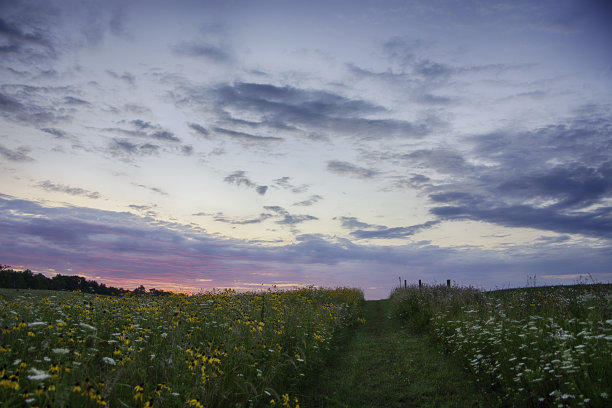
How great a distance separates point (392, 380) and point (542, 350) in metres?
3.89

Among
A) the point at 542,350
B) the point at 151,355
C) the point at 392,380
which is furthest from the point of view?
the point at 392,380

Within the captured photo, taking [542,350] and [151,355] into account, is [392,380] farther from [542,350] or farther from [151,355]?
[151,355]

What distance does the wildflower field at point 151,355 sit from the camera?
4668 mm

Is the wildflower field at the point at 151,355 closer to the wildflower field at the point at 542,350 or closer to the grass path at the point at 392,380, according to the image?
the grass path at the point at 392,380

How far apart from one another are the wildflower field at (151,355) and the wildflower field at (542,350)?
4348mm

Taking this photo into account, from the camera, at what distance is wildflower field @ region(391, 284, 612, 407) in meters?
6.41

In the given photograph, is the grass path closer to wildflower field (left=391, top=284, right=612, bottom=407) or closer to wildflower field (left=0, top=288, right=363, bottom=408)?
wildflower field (left=391, top=284, right=612, bottom=407)

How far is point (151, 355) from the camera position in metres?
6.72

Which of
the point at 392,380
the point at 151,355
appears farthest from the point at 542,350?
the point at 151,355

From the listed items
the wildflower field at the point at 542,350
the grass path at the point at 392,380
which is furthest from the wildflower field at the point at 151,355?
the wildflower field at the point at 542,350

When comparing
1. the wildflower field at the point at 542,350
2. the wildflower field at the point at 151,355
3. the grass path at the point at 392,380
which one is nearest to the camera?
the wildflower field at the point at 151,355

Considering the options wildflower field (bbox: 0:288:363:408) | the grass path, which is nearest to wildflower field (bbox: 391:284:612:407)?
the grass path

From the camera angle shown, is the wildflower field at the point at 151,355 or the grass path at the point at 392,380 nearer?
the wildflower field at the point at 151,355

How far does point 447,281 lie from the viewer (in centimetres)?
3017
